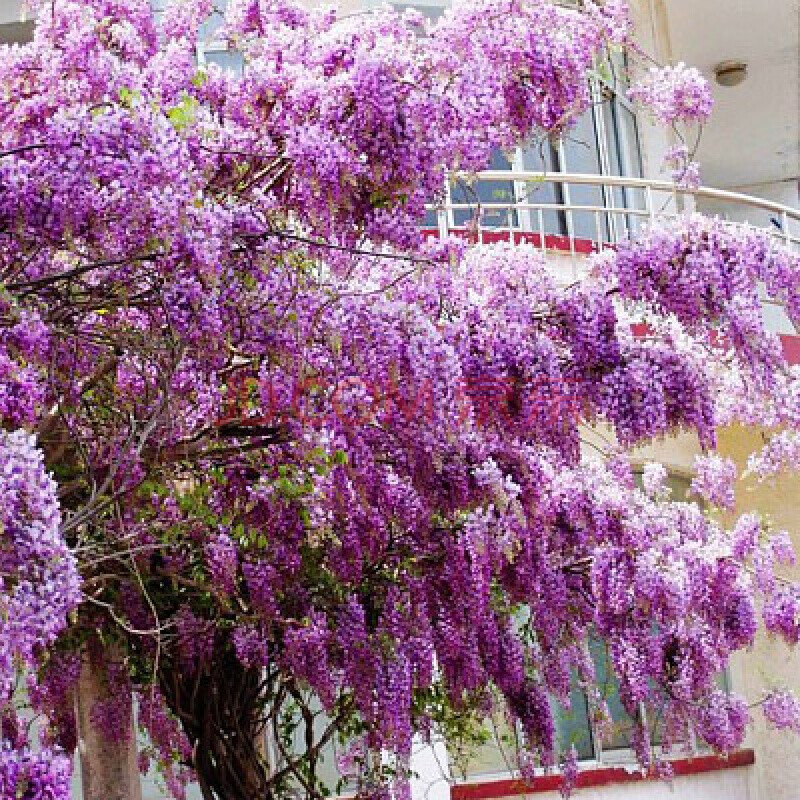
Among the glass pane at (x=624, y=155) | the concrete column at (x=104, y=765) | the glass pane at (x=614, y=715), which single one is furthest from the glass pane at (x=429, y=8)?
the concrete column at (x=104, y=765)

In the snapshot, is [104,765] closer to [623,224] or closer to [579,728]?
[579,728]

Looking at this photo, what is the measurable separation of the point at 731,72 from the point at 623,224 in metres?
4.77

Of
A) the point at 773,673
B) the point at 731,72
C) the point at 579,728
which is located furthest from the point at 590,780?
the point at 731,72

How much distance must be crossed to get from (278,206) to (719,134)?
13992 mm

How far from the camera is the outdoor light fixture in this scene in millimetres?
16812

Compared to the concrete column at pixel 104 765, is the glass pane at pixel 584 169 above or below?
above

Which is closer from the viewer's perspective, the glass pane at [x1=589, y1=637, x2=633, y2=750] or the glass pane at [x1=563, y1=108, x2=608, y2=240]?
the glass pane at [x1=589, y1=637, x2=633, y2=750]

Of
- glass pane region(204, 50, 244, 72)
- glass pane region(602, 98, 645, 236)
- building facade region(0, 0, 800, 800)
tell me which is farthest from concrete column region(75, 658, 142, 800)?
glass pane region(602, 98, 645, 236)

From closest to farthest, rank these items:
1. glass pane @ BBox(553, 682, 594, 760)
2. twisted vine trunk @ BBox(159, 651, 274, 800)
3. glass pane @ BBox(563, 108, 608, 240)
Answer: twisted vine trunk @ BBox(159, 651, 274, 800)
glass pane @ BBox(553, 682, 594, 760)
glass pane @ BBox(563, 108, 608, 240)

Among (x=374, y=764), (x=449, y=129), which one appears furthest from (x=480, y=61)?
(x=374, y=764)

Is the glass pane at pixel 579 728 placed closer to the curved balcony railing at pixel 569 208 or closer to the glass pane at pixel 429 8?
the curved balcony railing at pixel 569 208

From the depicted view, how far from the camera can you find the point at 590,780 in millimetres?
10289

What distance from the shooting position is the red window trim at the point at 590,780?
9.83m

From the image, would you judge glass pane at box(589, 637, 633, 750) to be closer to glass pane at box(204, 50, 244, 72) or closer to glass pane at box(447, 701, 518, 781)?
glass pane at box(447, 701, 518, 781)
